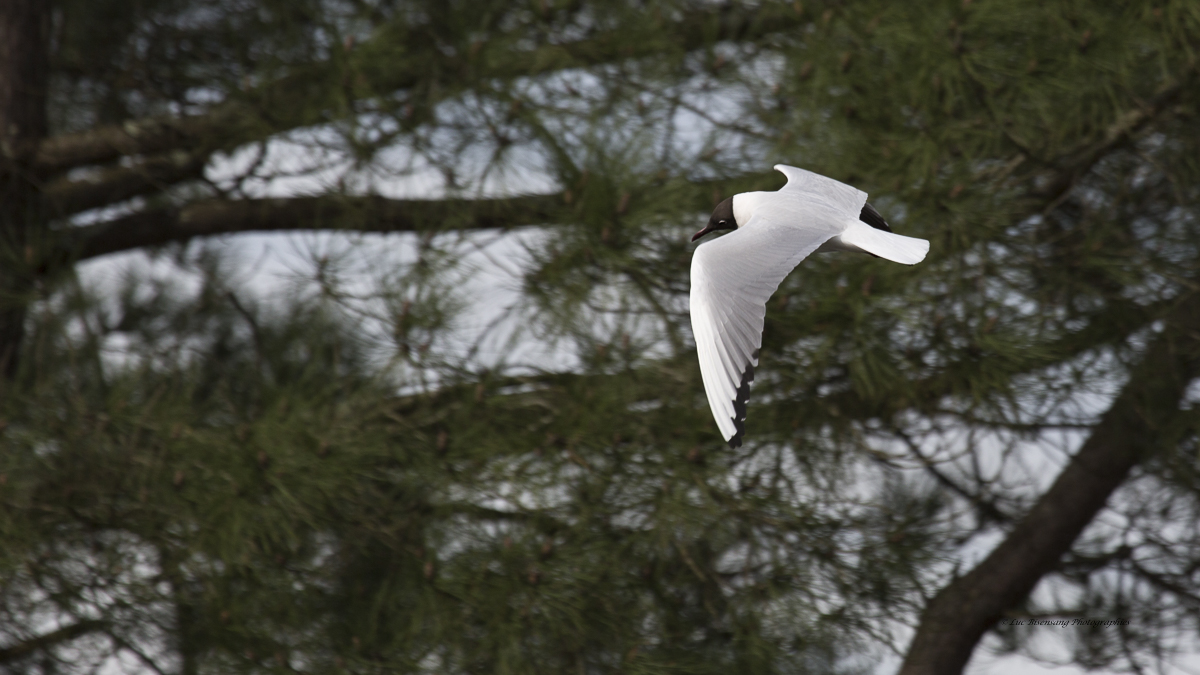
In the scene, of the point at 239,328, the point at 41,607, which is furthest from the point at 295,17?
the point at 41,607

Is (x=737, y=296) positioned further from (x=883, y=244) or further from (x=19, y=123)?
(x=19, y=123)

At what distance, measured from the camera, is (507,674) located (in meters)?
1.26

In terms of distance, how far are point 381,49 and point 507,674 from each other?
75 cm

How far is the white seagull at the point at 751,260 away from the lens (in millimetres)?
782

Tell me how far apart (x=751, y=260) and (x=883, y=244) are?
0.11m

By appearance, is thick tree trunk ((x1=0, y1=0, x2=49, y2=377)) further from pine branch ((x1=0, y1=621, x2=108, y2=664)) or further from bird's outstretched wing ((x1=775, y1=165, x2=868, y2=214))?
bird's outstretched wing ((x1=775, y1=165, x2=868, y2=214))

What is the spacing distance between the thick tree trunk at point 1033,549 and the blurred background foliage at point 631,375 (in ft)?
0.09

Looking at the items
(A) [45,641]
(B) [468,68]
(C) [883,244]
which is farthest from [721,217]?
(A) [45,641]

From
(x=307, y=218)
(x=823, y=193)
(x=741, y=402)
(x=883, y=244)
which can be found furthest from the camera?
(x=307, y=218)

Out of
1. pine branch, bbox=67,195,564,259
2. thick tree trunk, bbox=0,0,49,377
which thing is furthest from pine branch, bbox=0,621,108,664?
pine branch, bbox=67,195,564,259

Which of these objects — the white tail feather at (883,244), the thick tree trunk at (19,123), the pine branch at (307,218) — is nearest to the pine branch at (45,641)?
the thick tree trunk at (19,123)

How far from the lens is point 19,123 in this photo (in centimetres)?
170

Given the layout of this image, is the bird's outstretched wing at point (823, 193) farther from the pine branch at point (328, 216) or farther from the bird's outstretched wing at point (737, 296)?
the pine branch at point (328, 216)

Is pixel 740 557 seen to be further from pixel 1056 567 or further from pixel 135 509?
pixel 135 509
